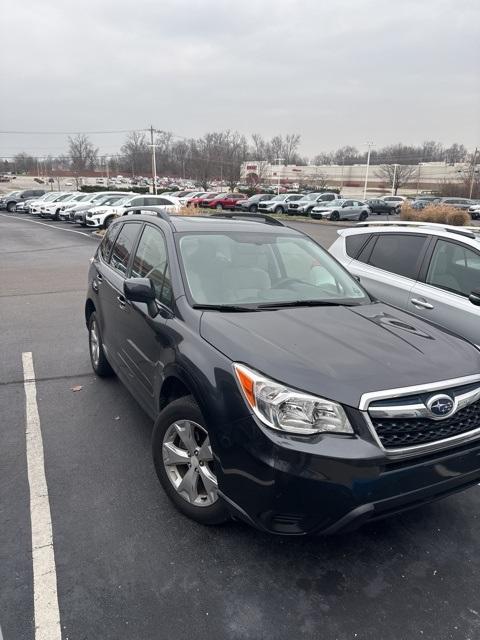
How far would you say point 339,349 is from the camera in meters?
2.52

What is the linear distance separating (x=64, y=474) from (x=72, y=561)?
87 cm

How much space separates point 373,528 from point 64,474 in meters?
2.11

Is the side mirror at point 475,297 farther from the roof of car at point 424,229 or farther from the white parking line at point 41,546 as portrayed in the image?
the white parking line at point 41,546

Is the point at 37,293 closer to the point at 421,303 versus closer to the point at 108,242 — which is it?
the point at 108,242

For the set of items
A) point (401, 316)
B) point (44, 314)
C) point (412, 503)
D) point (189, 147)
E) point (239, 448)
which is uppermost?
point (189, 147)

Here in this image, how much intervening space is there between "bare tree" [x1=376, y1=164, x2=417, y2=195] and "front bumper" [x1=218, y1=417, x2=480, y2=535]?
3391 inches

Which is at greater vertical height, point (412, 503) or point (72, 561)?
point (412, 503)

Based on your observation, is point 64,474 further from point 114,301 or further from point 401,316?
point 401,316

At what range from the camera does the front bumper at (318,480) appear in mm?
2090

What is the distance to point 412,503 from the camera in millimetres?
2264

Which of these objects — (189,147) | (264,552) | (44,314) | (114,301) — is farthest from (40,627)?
(189,147)

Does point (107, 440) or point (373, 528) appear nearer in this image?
point (373, 528)

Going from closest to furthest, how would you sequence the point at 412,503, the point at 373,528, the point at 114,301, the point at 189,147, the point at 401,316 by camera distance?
the point at 412,503
the point at 373,528
the point at 401,316
the point at 114,301
the point at 189,147

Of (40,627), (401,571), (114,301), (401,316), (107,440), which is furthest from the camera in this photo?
(114,301)
